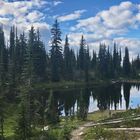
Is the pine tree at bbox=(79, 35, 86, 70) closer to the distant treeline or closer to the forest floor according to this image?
the distant treeline

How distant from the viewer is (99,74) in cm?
18738

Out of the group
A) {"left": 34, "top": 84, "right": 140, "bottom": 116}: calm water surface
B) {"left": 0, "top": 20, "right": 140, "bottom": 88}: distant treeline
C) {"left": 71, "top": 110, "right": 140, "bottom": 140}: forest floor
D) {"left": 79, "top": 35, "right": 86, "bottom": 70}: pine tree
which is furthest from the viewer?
{"left": 79, "top": 35, "right": 86, "bottom": 70}: pine tree

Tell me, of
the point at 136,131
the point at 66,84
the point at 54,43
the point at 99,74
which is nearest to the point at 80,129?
the point at 136,131

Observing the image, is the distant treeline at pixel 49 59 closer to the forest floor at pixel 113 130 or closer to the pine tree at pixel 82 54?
the pine tree at pixel 82 54

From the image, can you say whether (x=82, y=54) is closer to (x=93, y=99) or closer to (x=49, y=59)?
(x=49, y=59)

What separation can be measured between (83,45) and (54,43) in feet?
107

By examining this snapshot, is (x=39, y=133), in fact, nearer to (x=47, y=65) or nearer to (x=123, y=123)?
(x=123, y=123)

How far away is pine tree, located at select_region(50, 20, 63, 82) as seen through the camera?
5965 inches

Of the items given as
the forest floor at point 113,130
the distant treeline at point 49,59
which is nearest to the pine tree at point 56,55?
the distant treeline at point 49,59

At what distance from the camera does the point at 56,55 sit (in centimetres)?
15850

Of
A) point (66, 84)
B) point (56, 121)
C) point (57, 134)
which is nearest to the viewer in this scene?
point (57, 134)

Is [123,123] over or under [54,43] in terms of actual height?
under

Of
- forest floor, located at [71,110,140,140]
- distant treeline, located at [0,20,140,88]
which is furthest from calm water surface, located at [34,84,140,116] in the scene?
forest floor, located at [71,110,140,140]

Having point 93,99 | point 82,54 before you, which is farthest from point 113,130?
point 82,54
